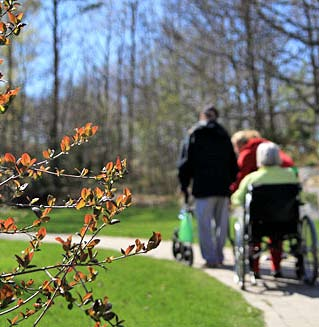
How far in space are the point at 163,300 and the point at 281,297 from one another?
117 centimetres

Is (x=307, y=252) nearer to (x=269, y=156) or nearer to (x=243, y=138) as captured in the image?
(x=269, y=156)

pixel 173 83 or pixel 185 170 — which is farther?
pixel 173 83

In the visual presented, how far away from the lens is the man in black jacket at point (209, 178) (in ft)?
28.2

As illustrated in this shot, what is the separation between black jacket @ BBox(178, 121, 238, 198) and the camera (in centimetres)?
859

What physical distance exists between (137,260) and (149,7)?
20108mm

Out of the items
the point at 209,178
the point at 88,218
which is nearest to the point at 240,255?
the point at 209,178

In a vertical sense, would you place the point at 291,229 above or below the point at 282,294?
above

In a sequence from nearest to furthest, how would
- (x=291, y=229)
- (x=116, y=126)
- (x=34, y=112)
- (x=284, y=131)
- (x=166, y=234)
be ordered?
(x=291, y=229) < (x=166, y=234) < (x=284, y=131) < (x=34, y=112) < (x=116, y=126)

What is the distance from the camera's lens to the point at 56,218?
16359 mm

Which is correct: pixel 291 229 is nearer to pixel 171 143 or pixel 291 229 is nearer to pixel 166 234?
pixel 166 234

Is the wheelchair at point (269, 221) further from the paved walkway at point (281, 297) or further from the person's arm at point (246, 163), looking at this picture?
the person's arm at point (246, 163)

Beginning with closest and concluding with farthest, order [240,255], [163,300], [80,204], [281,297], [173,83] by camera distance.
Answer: [80,204]
[163,300]
[281,297]
[240,255]
[173,83]

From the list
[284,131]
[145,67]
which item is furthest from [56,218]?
[145,67]

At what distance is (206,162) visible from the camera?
28.5 feet
